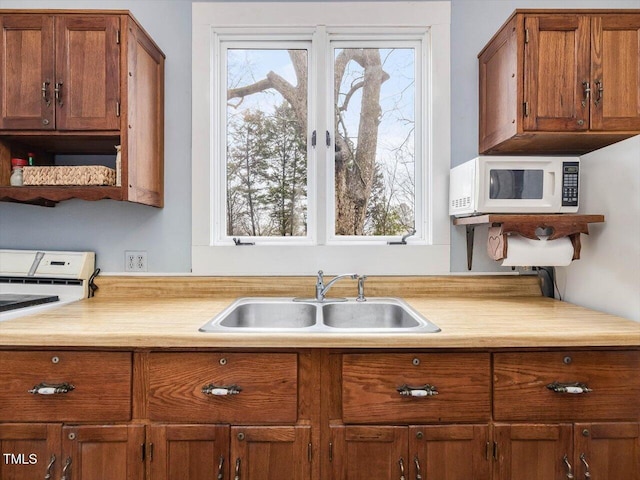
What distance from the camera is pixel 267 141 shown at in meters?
2.10

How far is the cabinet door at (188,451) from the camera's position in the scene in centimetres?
127

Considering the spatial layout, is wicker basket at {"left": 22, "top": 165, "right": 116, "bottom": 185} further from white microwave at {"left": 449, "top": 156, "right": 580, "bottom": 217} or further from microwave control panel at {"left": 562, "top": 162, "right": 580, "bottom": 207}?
microwave control panel at {"left": 562, "top": 162, "right": 580, "bottom": 207}

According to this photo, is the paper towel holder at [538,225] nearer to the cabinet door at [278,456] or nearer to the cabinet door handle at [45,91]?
the cabinet door at [278,456]

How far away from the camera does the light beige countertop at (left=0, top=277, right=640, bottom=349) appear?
4.11 ft

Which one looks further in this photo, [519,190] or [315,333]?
[519,190]

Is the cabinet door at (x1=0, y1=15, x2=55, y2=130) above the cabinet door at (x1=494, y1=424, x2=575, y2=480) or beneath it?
above

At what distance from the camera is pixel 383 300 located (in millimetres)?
Answer: 1876

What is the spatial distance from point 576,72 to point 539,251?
0.77 metres

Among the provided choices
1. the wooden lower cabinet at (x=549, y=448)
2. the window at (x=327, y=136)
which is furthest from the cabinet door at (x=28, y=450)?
the wooden lower cabinet at (x=549, y=448)

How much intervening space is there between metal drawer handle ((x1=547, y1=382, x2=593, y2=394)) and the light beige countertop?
0.14 metres

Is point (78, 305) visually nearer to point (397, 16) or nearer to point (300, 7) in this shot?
point (300, 7)

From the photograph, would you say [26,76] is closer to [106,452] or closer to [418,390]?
[106,452]

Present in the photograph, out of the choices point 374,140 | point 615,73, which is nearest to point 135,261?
point 374,140

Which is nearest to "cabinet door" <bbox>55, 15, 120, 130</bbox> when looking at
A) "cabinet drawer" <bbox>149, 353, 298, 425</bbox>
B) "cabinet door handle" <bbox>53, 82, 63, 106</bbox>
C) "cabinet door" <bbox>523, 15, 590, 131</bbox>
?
"cabinet door handle" <bbox>53, 82, 63, 106</bbox>
